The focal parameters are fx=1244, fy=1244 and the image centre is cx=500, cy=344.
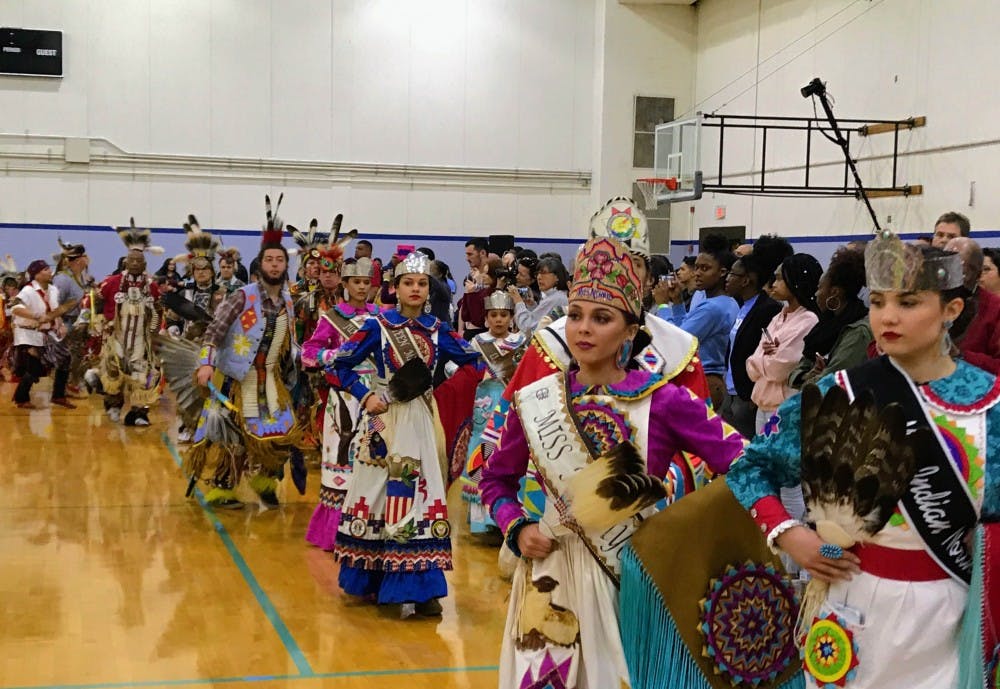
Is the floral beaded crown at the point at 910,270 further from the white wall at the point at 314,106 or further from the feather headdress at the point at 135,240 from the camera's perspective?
the white wall at the point at 314,106

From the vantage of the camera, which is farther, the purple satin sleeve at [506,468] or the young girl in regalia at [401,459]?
the young girl in regalia at [401,459]

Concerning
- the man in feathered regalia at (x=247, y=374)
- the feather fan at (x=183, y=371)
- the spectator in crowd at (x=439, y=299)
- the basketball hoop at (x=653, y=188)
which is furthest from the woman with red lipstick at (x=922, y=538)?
the basketball hoop at (x=653, y=188)

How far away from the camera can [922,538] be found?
2184mm

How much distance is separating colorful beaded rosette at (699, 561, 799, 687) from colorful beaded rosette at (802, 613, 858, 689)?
0.20m

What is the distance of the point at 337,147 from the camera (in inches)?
677

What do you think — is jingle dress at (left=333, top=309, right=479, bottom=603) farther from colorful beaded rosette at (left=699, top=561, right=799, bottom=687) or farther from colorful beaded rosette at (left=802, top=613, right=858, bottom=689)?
colorful beaded rosette at (left=802, top=613, right=858, bottom=689)

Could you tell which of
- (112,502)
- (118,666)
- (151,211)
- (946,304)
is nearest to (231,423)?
(112,502)

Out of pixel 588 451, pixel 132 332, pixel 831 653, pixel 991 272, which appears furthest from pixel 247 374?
pixel 831 653

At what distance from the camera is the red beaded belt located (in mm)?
2191

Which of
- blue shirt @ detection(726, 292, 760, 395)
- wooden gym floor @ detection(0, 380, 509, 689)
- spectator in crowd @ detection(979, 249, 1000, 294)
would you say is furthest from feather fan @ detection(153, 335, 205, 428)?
spectator in crowd @ detection(979, 249, 1000, 294)

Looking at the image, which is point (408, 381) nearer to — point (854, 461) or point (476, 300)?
point (854, 461)

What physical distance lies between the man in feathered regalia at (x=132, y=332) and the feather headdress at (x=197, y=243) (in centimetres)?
139

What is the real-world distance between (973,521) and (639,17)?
52.7ft

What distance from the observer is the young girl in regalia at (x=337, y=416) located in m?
6.30
